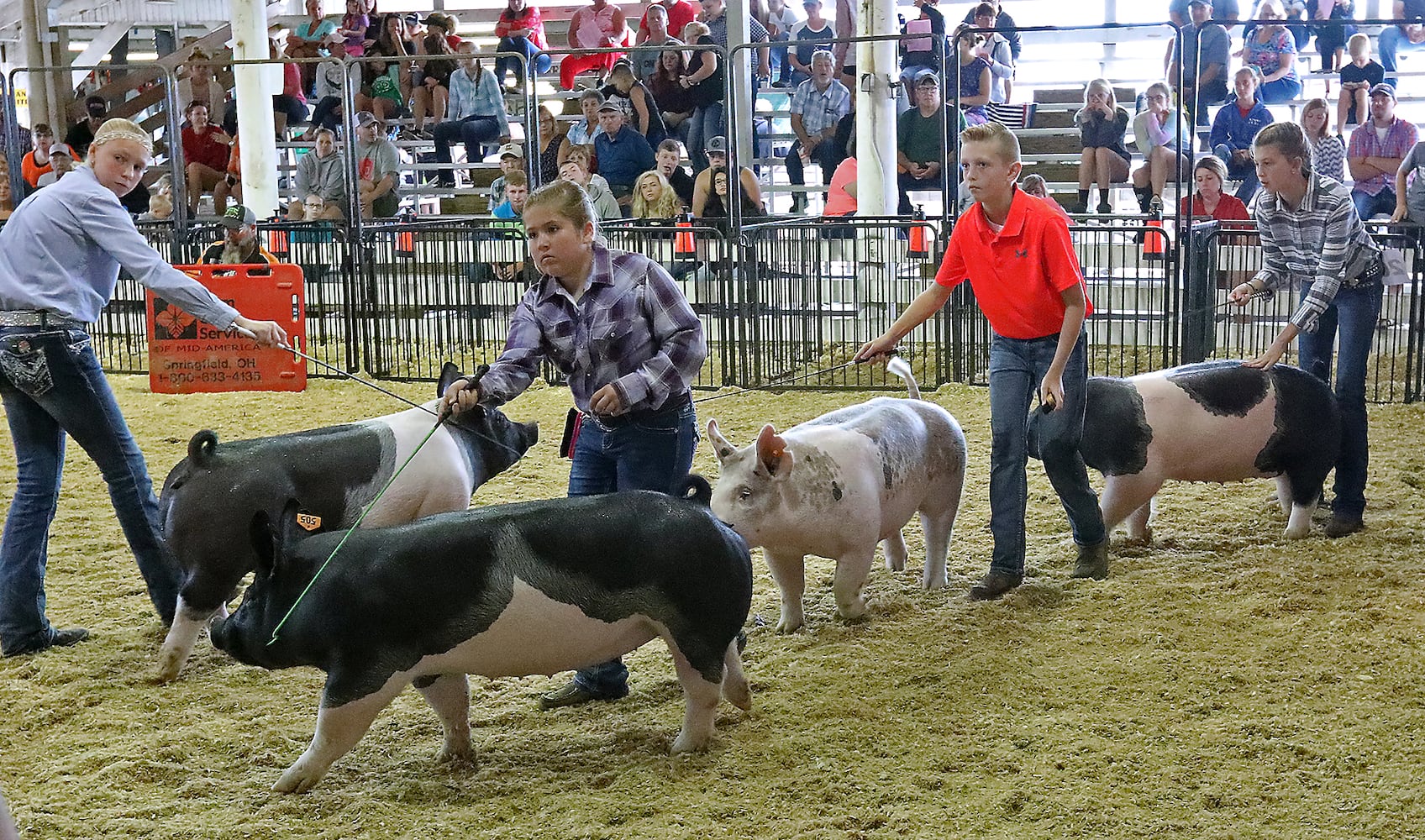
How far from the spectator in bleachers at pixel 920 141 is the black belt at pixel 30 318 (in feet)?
26.9

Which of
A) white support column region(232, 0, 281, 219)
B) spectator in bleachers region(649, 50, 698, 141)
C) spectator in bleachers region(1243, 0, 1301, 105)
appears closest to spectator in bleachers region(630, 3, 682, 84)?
spectator in bleachers region(649, 50, 698, 141)

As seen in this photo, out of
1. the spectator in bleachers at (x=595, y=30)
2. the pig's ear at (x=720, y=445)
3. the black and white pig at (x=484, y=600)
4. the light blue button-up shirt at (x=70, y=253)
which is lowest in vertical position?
the black and white pig at (x=484, y=600)

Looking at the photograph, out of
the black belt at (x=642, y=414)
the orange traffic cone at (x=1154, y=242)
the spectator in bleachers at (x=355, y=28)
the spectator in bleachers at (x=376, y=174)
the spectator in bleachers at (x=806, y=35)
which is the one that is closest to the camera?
the black belt at (x=642, y=414)

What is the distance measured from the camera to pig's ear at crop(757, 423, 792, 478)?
4.48 metres

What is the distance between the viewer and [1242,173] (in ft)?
36.3

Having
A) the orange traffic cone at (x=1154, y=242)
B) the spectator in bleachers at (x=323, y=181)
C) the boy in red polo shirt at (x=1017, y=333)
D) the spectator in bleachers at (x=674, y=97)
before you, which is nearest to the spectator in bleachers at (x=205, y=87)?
the spectator in bleachers at (x=323, y=181)

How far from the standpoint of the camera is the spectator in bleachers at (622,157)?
475 inches

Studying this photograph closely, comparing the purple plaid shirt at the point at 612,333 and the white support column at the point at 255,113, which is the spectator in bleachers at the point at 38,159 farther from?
the purple plaid shirt at the point at 612,333

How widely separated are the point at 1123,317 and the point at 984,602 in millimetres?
4647

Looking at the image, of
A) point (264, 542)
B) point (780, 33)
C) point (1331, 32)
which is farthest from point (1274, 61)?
point (264, 542)

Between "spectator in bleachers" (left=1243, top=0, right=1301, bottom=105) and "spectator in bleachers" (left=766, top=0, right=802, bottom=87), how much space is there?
4497 mm

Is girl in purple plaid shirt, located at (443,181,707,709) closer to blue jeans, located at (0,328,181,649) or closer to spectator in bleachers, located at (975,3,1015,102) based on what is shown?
blue jeans, located at (0,328,181,649)

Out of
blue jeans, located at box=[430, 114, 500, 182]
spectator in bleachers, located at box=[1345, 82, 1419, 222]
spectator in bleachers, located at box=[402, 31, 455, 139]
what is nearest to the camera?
spectator in bleachers, located at box=[1345, 82, 1419, 222]

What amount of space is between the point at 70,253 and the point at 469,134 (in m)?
9.57
